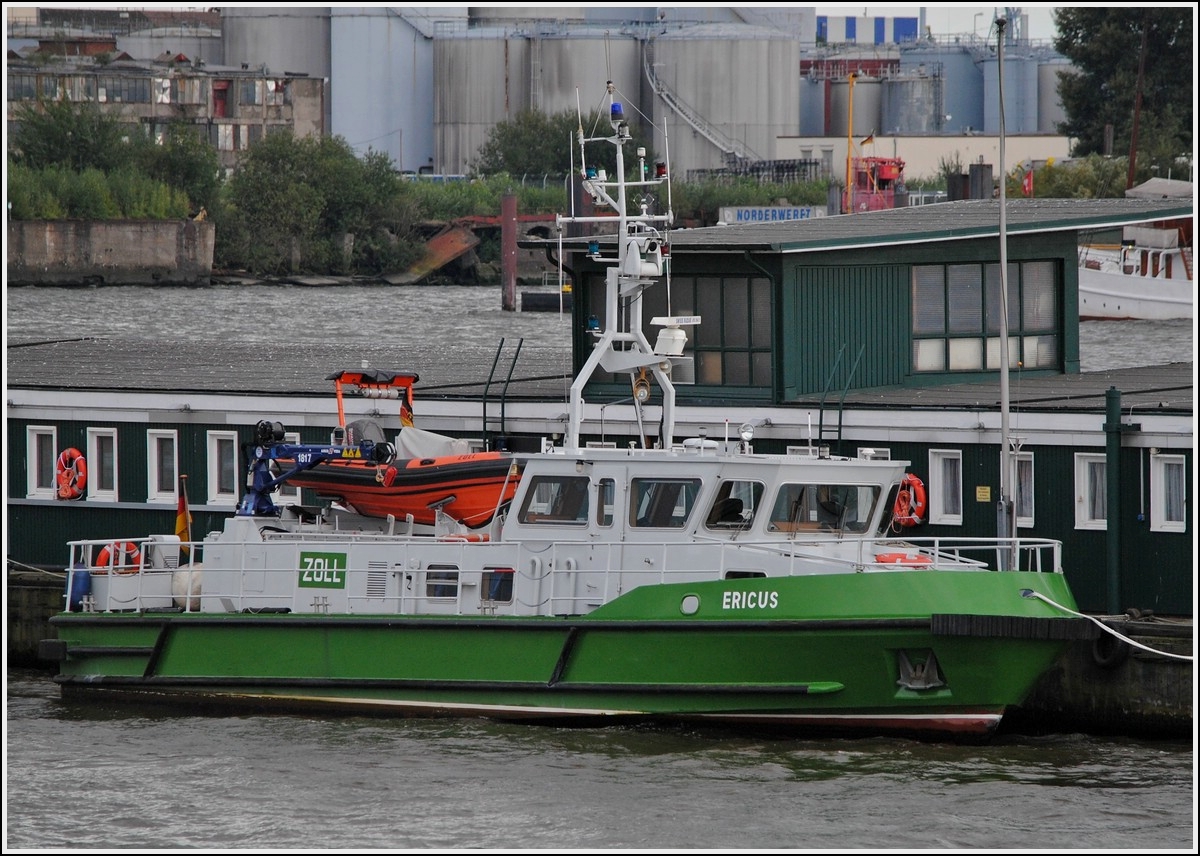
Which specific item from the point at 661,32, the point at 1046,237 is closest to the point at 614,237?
the point at 1046,237

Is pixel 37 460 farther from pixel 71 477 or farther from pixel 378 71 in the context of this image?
pixel 378 71

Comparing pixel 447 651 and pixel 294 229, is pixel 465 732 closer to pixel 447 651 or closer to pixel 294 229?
pixel 447 651

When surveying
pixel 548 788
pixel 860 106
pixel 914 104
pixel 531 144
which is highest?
pixel 914 104

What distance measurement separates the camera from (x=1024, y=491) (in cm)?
2109

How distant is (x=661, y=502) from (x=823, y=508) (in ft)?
5.23

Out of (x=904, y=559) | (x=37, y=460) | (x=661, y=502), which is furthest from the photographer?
→ (x=37, y=460)

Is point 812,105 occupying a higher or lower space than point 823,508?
higher

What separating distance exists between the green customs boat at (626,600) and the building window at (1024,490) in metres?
0.41

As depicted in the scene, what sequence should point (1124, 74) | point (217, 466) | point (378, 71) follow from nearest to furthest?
point (217, 466)
point (1124, 74)
point (378, 71)

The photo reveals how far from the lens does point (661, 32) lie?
10169 centimetres

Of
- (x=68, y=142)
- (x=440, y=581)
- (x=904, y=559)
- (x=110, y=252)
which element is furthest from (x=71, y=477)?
(x=68, y=142)

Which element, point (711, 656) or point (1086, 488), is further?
point (1086, 488)

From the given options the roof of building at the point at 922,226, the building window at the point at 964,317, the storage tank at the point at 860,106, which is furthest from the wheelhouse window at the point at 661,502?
the storage tank at the point at 860,106

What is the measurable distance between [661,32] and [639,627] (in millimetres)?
85558
